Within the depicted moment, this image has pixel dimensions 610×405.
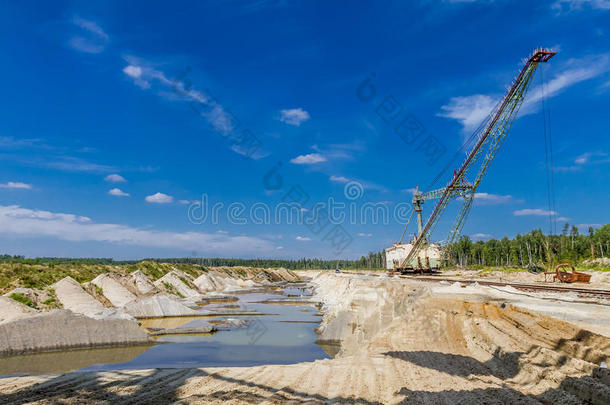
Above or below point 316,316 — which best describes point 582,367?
above

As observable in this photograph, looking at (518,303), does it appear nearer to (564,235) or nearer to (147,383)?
(147,383)

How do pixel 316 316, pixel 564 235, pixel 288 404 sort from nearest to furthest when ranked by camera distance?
pixel 288 404, pixel 316 316, pixel 564 235

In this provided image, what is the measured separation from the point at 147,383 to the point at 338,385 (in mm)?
5006

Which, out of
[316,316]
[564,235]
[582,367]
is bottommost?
[316,316]

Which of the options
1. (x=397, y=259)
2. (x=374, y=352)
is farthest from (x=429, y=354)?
(x=397, y=259)

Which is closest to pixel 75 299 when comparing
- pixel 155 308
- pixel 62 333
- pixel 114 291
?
pixel 155 308

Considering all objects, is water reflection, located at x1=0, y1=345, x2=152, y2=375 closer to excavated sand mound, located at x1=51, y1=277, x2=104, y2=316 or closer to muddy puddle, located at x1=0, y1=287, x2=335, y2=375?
muddy puddle, located at x1=0, y1=287, x2=335, y2=375

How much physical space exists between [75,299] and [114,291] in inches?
240

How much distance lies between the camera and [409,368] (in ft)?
34.5

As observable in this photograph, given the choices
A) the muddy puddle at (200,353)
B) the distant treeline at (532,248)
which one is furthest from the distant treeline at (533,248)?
the muddy puddle at (200,353)

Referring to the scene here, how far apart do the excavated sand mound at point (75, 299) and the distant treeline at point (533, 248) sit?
7800 centimetres

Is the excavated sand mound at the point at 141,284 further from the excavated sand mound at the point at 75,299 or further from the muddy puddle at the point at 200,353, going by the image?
the muddy puddle at the point at 200,353

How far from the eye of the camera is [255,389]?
9.02 m

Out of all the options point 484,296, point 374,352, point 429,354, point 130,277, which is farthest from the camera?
point 130,277
